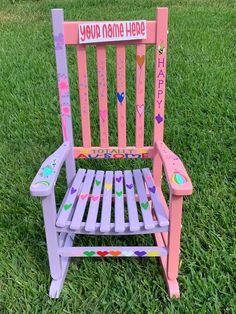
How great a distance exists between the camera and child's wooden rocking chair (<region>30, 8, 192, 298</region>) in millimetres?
1444

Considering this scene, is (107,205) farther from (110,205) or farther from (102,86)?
(102,86)

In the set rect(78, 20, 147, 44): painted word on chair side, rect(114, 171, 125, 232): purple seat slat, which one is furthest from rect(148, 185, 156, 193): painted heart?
rect(78, 20, 147, 44): painted word on chair side

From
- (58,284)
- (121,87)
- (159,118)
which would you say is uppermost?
(121,87)

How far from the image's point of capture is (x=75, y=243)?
6.22 ft

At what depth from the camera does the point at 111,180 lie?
1.80 metres

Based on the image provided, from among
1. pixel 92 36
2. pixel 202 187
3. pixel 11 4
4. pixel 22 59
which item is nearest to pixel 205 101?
pixel 202 187

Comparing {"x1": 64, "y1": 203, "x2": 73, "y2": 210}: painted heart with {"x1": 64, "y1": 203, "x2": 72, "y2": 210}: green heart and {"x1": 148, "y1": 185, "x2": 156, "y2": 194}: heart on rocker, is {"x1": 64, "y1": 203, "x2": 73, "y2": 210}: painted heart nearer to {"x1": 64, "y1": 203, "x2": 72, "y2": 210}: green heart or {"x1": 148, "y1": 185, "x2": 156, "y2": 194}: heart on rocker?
{"x1": 64, "y1": 203, "x2": 72, "y2": 210}: green heart

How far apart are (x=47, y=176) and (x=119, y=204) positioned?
0.35 m

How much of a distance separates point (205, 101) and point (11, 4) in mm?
4817

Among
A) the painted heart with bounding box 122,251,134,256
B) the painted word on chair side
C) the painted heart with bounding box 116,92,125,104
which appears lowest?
the painted heart with bounding box 122,251,134,256

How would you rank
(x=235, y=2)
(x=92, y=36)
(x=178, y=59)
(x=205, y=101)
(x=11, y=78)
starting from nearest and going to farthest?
(x=92, y=36)
(x=205, y=101)
(x=11, y=78)
(x=178, y=59)
(x=235, y=2)

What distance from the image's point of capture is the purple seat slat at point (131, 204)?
1454 mm

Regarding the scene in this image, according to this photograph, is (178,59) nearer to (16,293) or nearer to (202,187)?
(202,187)

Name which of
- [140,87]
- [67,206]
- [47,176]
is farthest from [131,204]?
[140,87]
